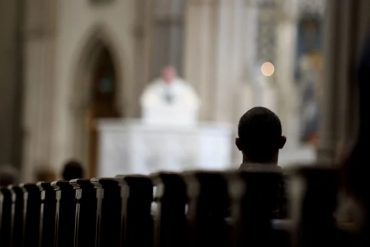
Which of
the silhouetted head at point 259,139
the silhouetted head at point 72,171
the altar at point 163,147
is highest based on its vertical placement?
the silhouetted head at point 259,139

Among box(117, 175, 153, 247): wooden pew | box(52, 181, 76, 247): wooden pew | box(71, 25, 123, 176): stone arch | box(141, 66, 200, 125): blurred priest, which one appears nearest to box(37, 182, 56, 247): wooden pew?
box(52, 181, 76, 247): wooden pew

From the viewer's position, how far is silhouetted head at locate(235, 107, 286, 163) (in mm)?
3988

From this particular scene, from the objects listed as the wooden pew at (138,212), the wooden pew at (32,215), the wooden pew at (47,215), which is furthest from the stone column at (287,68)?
the wooden pew at (138,212)

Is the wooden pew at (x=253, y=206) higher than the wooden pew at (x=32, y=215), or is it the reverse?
the wooden pew at (x=253, y=206)

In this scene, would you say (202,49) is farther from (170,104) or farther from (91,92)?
(91,92)

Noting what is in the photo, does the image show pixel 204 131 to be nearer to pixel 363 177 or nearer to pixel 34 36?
pixel 34 36

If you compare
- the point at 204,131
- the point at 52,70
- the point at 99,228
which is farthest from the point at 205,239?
the point at 52,70

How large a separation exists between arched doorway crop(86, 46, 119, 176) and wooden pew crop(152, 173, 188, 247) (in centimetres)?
1671

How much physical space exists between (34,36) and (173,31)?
11.5 feet

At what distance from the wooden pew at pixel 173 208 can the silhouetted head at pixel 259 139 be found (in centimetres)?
80

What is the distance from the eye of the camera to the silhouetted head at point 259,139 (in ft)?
13.1

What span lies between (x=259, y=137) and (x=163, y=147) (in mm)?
11144

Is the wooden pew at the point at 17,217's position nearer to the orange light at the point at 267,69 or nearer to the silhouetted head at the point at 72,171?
the silhouetted head at the point at 72,171

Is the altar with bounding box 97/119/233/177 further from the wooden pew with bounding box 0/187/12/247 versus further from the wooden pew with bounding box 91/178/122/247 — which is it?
the wooden pew with bounding box 91/178/122/247
